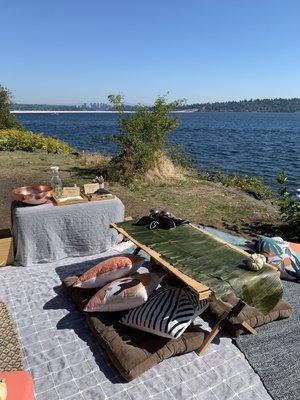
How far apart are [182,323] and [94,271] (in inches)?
48.7

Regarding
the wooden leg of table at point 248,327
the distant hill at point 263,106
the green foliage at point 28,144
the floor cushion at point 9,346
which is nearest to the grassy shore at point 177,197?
the green foliage at point 28,144

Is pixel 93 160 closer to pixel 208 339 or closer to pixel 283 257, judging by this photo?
pixel 283 257

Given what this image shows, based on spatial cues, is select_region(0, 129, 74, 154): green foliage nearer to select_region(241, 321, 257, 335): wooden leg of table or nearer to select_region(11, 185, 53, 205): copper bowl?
select_region(11, 185, 53, 205): copper bowl

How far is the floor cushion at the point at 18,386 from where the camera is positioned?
219 centimetres

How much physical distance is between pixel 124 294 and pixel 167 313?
0.51 metres

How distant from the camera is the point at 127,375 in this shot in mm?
3104

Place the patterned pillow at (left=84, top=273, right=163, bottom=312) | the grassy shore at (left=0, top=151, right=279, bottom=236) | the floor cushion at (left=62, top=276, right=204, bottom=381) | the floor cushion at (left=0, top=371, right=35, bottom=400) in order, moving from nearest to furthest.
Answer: the floor cushion at (left=0, top=371, right=35, bottom=400) → the floor cushion at (left=62, top=276, right=204, bottom=381) → the patterned pillow at (left=84, top=273, right=163, bottom=312) → the grassy shore at (left=0, top=151, right=279, bottom=236)

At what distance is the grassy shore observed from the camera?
8.35 meters

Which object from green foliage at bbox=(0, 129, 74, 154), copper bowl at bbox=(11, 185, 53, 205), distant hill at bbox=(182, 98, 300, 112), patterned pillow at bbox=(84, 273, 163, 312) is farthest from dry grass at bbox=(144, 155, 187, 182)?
distant hill at bbox=(182, 98, 300, 112)

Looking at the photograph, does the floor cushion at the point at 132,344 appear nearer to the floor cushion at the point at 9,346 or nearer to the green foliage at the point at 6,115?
the floor cushion at the point at 9,346

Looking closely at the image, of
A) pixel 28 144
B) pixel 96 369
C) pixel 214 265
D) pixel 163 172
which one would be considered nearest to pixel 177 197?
pixel 163 172

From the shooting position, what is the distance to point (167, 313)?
3402 millimetres

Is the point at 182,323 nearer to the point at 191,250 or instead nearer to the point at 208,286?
the point at 208,286

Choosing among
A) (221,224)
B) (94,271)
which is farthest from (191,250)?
(221,224)
